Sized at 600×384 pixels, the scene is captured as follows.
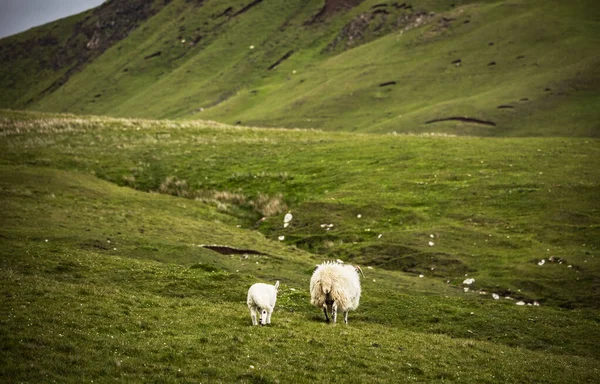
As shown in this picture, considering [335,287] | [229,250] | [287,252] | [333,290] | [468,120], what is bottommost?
[287,252]

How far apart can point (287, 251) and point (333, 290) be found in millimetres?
17084

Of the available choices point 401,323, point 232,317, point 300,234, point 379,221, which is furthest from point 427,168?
point 232,317

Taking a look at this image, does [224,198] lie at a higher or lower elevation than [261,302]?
higher

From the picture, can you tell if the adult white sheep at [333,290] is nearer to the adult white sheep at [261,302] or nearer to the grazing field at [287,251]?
the grazing field at [287,251]

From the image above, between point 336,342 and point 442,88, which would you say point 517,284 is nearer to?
point 336,342

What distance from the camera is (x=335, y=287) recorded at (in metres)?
21.1

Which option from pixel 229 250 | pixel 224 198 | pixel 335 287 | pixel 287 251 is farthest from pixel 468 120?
pixel 335 287

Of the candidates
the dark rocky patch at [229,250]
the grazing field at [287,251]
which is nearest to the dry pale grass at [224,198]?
the grazing field at [287,251]

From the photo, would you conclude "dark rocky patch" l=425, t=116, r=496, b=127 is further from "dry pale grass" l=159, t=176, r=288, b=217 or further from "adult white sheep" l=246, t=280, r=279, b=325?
"adult white sheep" l=246, t=280, r=279, b=325

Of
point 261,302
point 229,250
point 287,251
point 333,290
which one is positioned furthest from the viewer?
point 287,251

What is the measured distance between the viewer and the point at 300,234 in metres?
43.3

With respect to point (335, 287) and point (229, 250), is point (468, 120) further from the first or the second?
point (335, 287)

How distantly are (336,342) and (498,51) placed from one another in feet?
488

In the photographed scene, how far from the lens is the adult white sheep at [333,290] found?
69.4ft
